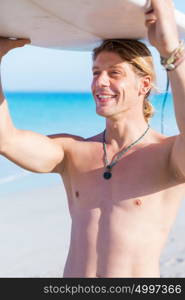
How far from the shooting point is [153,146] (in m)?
2.97

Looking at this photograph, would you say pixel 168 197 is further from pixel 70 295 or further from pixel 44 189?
pixel 44 189

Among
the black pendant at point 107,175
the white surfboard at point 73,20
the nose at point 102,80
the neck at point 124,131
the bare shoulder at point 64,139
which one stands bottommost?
the black pendant at point 107,175

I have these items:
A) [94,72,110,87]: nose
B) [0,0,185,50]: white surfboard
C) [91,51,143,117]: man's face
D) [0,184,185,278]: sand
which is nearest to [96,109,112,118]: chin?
[91,51,143,117]: man's face

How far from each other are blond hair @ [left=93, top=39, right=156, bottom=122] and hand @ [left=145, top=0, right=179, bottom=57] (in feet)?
1.33

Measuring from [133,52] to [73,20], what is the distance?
40 cm

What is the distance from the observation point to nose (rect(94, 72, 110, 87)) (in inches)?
112

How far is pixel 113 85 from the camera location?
2.87 meters

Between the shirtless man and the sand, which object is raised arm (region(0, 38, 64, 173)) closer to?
the shirtless man

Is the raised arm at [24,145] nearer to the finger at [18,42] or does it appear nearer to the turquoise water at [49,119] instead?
the finger at [18,42]

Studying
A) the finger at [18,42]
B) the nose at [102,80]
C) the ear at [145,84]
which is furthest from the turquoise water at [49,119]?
the finger at [18,42]

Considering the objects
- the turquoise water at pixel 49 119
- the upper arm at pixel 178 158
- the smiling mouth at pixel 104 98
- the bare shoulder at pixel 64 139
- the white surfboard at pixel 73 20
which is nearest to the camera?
the white surfboard at pixel 73 20

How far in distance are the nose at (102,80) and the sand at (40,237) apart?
3.64 metres

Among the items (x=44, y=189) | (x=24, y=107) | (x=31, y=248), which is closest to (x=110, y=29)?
(x=31, y=248)

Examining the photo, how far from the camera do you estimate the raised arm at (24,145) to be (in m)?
2.94
